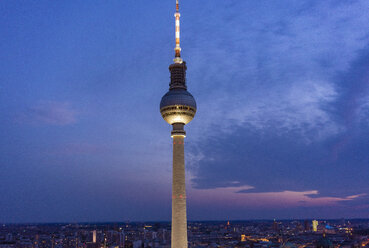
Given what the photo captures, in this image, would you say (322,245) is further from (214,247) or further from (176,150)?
(176,150)

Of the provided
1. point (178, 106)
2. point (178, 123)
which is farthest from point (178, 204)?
point (178, 106)

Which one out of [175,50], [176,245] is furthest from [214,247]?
[175,50]

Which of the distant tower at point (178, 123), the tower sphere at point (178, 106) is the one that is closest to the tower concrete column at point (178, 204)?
the distant tower at point (178, 123)

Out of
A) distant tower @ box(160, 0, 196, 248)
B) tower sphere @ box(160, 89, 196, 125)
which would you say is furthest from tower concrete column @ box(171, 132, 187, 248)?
tower sphere @ box(160, 89, 196, 125)

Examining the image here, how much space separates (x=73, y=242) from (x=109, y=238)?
22956 mm

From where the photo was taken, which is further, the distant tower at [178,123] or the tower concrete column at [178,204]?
the distant tower at [178,123]

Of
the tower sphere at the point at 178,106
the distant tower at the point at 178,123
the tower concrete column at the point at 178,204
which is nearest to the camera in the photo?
the tower concrete column at the point at 178,204

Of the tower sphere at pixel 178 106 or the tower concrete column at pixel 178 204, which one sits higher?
the tower sphere at pixel 178 106

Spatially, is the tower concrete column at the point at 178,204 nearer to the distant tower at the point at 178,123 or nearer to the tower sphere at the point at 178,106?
the distant tower at the point at 178,123

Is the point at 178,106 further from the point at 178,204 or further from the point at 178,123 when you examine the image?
the point at 178,204

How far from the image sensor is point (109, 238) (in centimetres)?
19100

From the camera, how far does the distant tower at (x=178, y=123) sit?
72500 millimetres

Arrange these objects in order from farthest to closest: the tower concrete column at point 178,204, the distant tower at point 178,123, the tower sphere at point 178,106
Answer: the tower sphere at point 178,106, the distant tower at point 178,123, the tower concrete column at point 178,204

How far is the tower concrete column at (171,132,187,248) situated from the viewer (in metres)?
72.2
